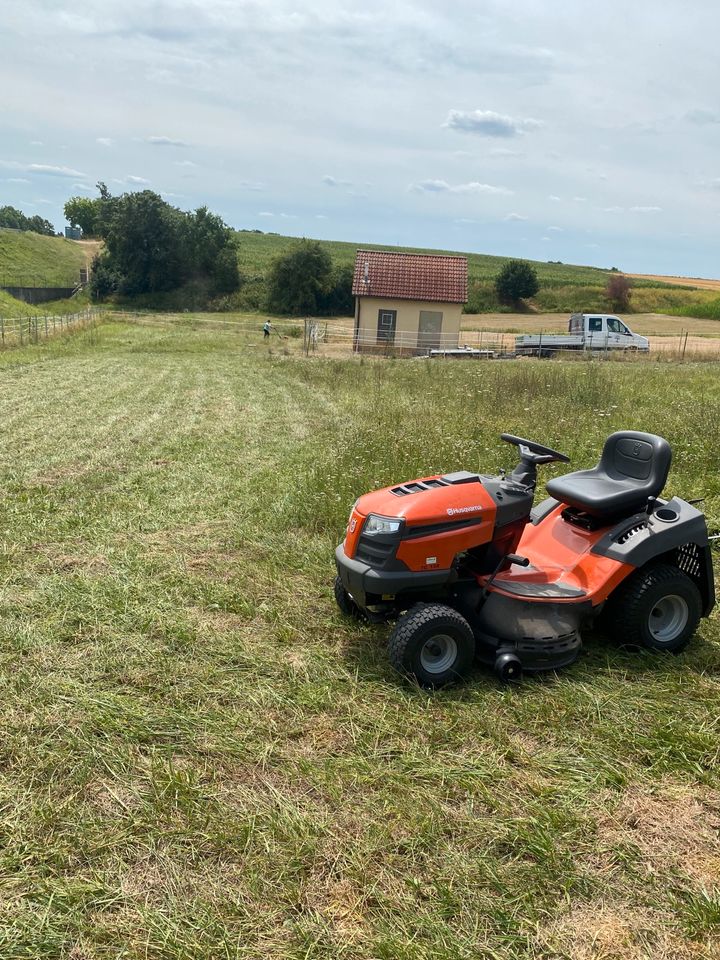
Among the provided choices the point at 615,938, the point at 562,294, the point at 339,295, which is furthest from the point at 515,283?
the point at 615,938

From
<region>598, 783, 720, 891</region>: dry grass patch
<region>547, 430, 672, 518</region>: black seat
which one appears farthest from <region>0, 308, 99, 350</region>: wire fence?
<region>598, 783, 720, 891</region>: dry grass patch

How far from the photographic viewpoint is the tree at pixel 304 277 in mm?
48188

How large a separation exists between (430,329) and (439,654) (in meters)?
26.5

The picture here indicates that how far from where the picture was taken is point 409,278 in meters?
29.7

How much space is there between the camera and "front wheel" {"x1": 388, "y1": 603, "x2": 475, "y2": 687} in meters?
3.77

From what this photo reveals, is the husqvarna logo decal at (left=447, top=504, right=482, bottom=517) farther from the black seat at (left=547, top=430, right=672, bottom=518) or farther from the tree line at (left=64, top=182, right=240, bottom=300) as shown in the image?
the tree line at (left=64, top=182, right=240, bottom=300)

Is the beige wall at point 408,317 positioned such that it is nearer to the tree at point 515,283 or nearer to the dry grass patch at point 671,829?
the tree at point 515,283

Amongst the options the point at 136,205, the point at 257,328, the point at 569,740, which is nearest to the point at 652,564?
the point at 569,740

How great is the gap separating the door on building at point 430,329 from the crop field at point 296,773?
23320mm

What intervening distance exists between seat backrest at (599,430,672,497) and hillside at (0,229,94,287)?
4781 centimetres

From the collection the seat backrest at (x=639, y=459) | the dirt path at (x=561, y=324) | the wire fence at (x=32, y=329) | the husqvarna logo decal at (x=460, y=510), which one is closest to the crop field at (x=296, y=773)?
the husqvarna logo decal at (x=460, y=510)

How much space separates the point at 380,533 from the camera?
3.82 metres

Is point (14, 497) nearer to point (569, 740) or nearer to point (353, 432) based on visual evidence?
point (353, 432)

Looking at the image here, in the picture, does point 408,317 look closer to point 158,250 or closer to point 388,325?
point 388,325
